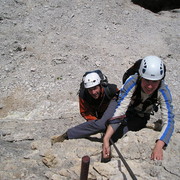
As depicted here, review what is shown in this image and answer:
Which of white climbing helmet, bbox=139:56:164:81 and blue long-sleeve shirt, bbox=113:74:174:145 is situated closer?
blue long-sleeve shirt, bbox=113:74:174:145

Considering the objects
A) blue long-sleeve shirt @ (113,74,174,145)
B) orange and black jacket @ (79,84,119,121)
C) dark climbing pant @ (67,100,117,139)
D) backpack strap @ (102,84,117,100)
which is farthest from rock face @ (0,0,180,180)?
backpack strap @ (102,84,117,100)

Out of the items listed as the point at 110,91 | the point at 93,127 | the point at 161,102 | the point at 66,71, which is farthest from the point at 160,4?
the point at 93,127

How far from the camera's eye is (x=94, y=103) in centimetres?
477

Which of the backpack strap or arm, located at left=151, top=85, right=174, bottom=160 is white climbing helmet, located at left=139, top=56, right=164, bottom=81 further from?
the backpack strap

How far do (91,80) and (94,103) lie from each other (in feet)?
2.02

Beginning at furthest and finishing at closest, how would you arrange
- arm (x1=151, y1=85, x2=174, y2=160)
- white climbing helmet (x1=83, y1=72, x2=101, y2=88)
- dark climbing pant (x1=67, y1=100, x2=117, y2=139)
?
1. white climbing helmet (x1=83, y1=72, x2=101, y2=88)
2. dark climbing pant (x1=67, y1=100, x2=117, y2=139)
3. arm (x1=151, y1=85, x2=174, y2=160)

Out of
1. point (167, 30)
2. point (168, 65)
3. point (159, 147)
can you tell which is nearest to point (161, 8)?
point (167, 30)

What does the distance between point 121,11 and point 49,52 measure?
19.2 ft

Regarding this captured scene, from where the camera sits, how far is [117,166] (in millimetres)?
3283

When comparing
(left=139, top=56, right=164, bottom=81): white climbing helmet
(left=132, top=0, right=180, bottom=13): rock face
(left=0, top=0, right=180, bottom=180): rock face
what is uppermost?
(left=132, top=0, right=180, bottom=13): rock face

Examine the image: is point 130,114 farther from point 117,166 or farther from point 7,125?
point 7,125

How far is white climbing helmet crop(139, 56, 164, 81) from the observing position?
352 cm

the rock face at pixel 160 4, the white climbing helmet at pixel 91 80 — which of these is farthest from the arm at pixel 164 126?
the rock face at pixel 160 4

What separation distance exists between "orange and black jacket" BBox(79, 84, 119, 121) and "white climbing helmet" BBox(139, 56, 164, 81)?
1.02 m
